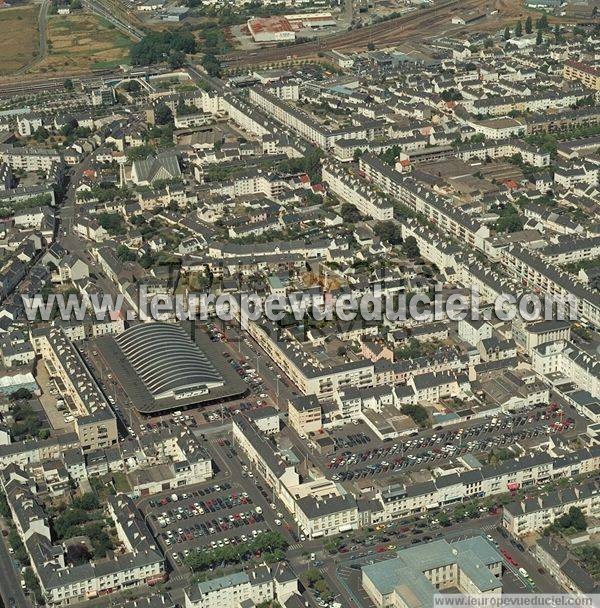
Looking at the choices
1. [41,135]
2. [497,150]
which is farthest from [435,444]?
[41,135]

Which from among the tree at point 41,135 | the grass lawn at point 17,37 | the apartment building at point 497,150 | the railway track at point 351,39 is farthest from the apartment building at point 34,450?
the grass lawn at point 17,37

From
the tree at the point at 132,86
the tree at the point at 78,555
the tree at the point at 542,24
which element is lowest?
the tree at the point at 78,555

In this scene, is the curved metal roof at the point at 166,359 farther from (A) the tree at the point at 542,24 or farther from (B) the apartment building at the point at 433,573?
(A) the tree at the point at 542,24

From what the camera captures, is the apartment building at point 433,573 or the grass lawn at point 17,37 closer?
the apartment building at point 433,573

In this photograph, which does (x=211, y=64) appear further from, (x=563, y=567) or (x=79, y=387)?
(x=563, y=567)

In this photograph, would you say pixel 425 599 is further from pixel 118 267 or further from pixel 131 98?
pixel 131 98

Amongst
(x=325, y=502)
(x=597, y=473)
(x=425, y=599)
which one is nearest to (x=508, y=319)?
(x=597, y=473)
